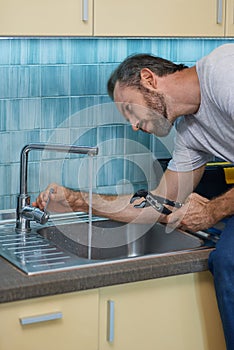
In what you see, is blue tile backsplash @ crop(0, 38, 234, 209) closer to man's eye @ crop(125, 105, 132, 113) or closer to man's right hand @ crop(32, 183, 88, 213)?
man's right hand @ crop(32, 183, 88, 213)

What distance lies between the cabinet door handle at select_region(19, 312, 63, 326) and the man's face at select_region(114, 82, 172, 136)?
0.69 m

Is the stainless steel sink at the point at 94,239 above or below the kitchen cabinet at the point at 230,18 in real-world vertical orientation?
below

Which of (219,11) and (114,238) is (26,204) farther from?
(219,11)

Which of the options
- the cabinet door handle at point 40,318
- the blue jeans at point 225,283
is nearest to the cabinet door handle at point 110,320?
the cabinet door handle at point 40,318

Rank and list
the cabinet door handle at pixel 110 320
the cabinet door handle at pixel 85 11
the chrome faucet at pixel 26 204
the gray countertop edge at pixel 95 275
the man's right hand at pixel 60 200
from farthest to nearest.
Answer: the man's right hand at pixel 60 200 → the chrome faucet at pixel 26 204 → the cabinet door handle at pixel 85 11 → the cabinet door handle at pixel 110 320 → the gray countertop edge at pixel 95 275

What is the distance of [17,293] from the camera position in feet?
6.20

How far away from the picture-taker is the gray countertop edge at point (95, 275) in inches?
75.0

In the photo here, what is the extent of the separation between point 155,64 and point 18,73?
0.44 metres

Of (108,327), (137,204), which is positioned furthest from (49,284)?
(137,204)

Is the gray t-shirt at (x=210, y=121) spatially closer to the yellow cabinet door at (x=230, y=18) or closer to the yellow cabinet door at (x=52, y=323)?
the yellow cabinet door at (x=230, y=18)

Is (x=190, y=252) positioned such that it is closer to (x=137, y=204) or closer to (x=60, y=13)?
(x=137, y=204)

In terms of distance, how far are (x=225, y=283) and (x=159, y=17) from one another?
0.81 metres

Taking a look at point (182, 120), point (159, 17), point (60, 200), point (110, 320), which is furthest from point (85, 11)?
point (110, 320)

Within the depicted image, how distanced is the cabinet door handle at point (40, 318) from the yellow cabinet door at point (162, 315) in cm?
13
